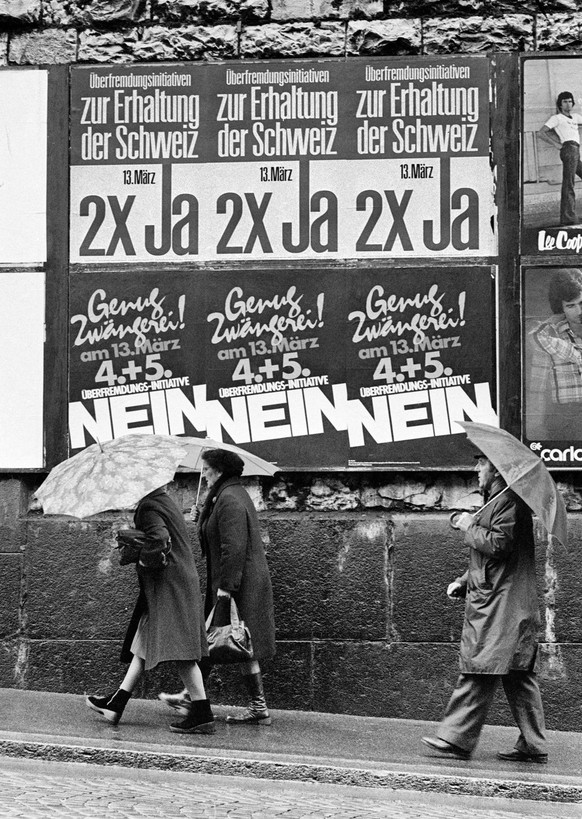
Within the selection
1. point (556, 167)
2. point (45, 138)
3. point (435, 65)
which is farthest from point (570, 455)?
point (45, 138)

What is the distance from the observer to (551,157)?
9.22 m

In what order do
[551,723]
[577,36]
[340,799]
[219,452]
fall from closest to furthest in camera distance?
[340,799] < [219,452] < [551,723] < [577,36]

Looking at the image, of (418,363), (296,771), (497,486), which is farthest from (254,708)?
(418,363)

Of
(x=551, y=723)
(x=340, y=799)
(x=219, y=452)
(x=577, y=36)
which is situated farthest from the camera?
(x=577, y=36)

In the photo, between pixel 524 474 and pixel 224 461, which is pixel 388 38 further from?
pixel 524 474

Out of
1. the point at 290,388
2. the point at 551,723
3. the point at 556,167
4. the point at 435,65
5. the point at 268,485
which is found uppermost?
the point at 435,65

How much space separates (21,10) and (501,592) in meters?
5.62

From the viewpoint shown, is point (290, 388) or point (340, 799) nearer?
point (340, 799)

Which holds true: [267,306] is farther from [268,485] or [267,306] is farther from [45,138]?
[45,138]

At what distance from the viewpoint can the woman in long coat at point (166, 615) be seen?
299 inches

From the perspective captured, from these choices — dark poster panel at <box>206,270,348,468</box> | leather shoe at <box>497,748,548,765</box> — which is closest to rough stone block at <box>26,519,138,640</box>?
dark poster panel at <box>206,270,348,468</box>

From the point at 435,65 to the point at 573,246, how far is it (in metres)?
1.63

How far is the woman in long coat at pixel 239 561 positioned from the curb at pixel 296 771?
118 centimetres

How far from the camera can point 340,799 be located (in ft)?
21.4
